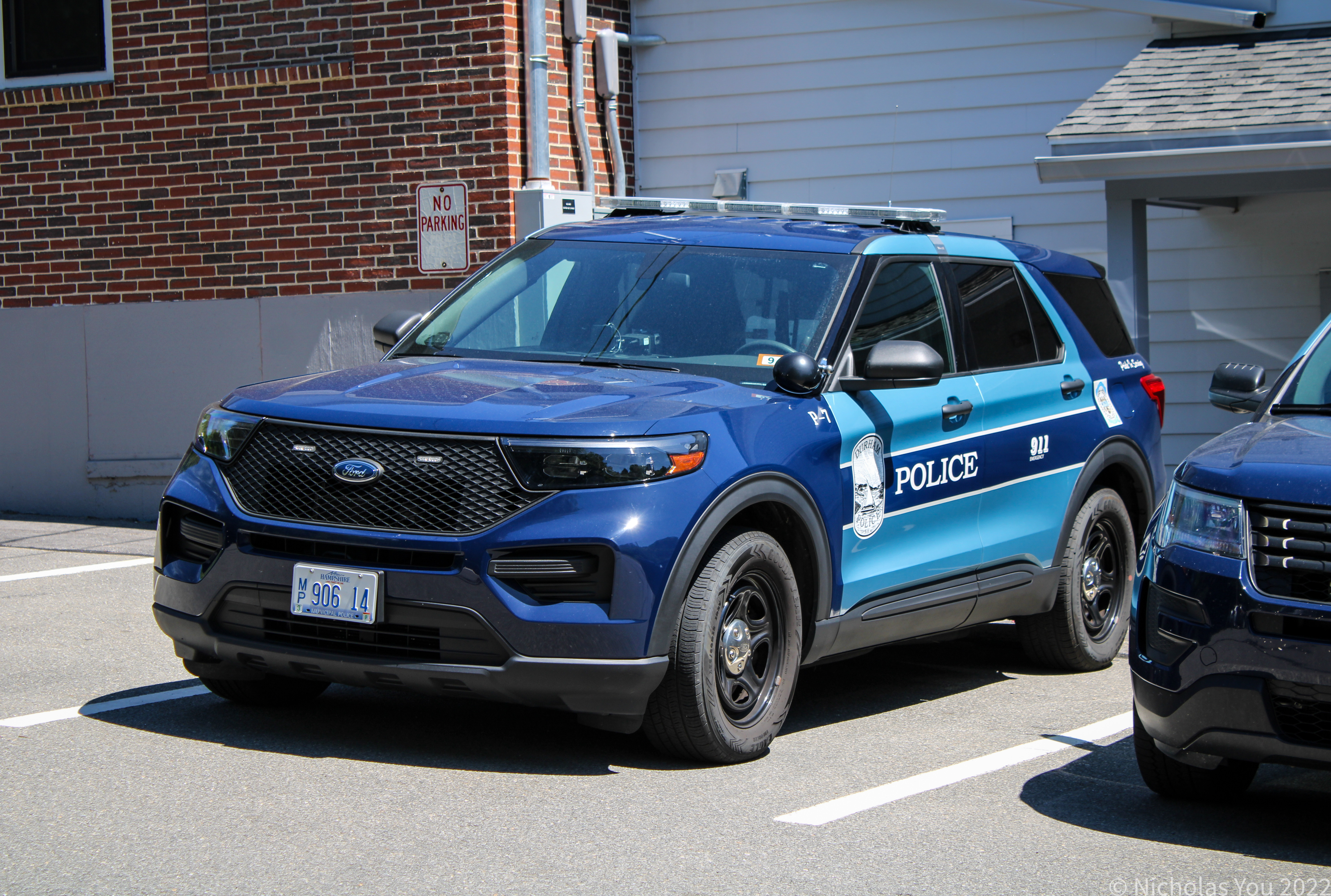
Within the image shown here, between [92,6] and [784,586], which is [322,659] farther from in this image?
[92,6]

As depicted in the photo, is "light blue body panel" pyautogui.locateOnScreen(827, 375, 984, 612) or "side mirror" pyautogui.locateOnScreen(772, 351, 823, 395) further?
"light blue body panel" pyautogui.locateOnScreen(827, 375, 984, 612)

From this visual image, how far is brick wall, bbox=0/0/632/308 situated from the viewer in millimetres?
11906

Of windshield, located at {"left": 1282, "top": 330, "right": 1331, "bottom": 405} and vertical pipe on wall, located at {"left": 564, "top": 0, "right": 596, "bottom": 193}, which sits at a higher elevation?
vertical pipe on wall, located at {"left": 564, "top": 0, "right": 596, "bottom": 193}

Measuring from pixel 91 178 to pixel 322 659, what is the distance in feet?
29.2

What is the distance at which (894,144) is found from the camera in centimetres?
1231

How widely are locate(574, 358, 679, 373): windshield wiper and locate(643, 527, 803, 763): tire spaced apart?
735mm

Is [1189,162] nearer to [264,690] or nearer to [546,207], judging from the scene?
[546,207]

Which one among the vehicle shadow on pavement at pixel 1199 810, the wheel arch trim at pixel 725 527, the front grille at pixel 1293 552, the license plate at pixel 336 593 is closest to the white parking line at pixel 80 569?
the license plate at pixel 336 593

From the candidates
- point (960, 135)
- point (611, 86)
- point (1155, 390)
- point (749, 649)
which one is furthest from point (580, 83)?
point (749, 649)

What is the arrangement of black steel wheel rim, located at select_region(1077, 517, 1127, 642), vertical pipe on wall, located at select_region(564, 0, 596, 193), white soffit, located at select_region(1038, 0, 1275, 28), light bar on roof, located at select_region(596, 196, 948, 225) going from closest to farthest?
1. light bar on roof, located at select_region(596, 196, 948, 225)
2. black steel wheel rim, located at select_region(1077, 517, 1127, 642)
3. white soffit, located at select_region(1038, 0, 1275, 28)
4. vertical pipe on wall, located at select_region(564, 0, 596, 193)

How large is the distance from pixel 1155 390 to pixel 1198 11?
13.4 ft

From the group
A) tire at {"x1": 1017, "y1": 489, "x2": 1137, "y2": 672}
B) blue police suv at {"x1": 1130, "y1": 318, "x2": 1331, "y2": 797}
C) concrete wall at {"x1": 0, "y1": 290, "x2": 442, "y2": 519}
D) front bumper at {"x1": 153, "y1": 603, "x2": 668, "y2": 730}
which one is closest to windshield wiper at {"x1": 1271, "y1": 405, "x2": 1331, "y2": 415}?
blue police suv at {"x1": 1130, "y1": 318, "x2": 1331, "y2": 797}

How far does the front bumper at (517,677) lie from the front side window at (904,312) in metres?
1.68

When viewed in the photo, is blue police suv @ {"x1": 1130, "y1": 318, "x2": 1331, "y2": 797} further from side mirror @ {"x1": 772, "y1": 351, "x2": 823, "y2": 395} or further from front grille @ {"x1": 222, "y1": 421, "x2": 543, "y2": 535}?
front grille @ {"x1": 222, "y1": 421, "x2": 543, "y2": 535}
